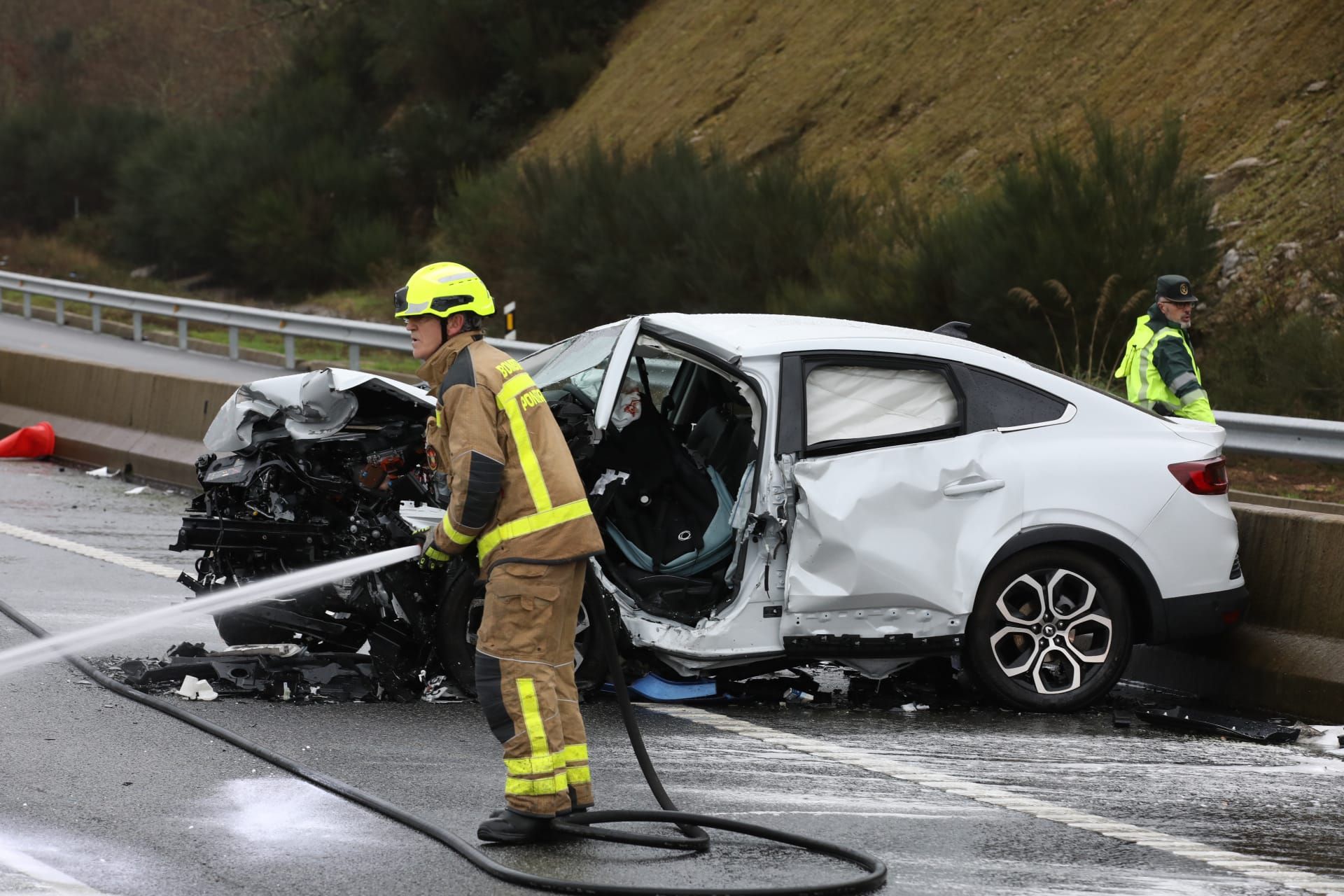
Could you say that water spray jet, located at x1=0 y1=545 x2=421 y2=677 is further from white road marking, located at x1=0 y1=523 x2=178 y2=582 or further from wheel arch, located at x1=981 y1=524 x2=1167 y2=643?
white road marking, located at x1=0 y1=523 x2=178 y2=582

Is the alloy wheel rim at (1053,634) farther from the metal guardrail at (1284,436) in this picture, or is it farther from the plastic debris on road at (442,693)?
the metal guardrail at (1284,436)

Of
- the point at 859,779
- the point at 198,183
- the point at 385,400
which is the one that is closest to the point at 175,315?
the point at 198,183

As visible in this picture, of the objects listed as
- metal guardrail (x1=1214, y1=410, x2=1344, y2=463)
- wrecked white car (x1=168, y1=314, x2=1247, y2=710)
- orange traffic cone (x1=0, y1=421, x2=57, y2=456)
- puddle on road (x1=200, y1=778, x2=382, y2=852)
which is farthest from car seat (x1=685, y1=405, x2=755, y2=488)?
orange traffic cone (x1=0, y1=421, x2=57, y2=456)

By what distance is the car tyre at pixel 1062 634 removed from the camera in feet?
24.8

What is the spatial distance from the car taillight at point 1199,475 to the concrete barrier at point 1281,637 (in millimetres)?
554

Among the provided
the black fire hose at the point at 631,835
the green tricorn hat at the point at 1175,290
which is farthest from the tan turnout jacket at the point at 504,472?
the green tricorn hat at the point at 1175,290

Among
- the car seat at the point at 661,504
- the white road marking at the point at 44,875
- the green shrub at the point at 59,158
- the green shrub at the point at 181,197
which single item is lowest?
the white road marking at the point at 44,875

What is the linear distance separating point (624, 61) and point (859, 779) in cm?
3579

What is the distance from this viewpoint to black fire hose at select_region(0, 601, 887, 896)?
15.9 ft

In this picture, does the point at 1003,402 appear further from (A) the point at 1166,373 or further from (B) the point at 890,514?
(A) the point at 1166,373

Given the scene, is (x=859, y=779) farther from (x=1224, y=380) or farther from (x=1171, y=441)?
(x=1224, y=380)

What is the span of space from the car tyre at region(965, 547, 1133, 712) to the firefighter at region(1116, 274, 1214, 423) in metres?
2.76

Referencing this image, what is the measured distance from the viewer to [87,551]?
10.9 meters

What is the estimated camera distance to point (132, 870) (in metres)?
4.96
